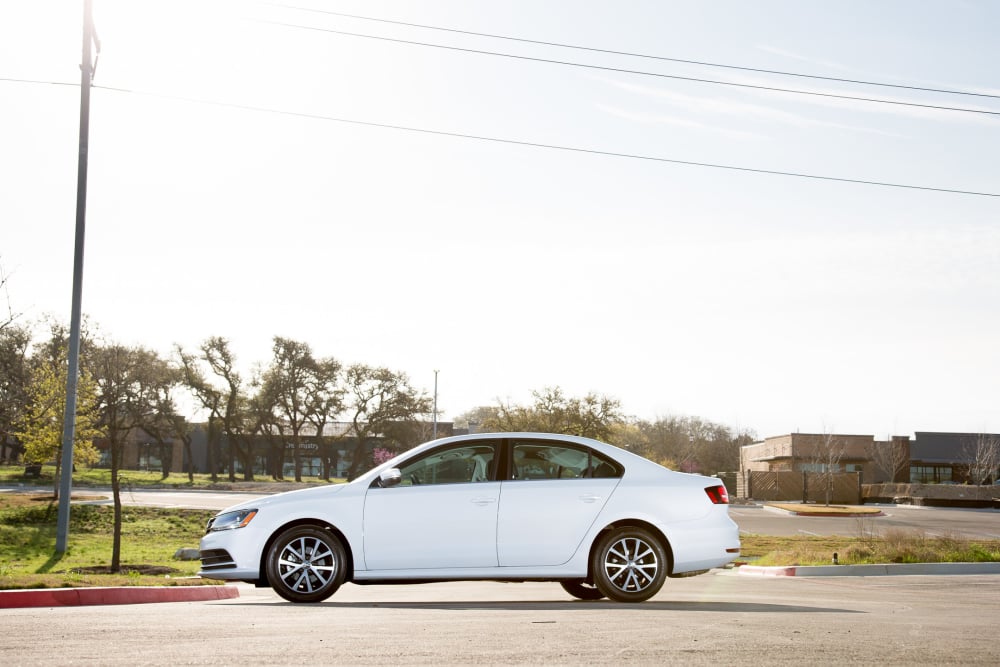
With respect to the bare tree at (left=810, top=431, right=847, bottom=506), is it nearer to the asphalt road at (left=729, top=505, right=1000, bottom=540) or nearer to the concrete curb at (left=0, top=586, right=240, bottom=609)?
the asphalt road at (left=729, top=505, right=1000, bottom=540)

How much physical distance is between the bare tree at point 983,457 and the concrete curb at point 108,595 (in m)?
65.8

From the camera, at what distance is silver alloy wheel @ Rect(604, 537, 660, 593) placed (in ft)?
34.5

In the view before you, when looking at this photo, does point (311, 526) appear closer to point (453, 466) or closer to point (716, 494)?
point (453, 466)

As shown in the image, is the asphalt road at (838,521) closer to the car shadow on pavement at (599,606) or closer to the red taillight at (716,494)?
the red taillight at (716,494)

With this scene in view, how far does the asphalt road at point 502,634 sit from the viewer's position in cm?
645

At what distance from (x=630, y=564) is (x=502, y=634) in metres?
3.32

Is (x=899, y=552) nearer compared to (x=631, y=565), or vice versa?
(x=631, y=565)

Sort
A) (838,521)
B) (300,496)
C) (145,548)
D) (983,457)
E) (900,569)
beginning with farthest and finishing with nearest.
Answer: (983,457)
(838,521)
(145,548)
(900,569)
(300,496)

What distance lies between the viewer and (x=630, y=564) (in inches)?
414

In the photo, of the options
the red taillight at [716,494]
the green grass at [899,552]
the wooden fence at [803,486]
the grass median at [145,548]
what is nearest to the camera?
the red taillight at [716,494]

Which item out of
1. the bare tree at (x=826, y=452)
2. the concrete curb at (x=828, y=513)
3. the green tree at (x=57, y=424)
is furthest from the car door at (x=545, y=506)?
the bare tree at (x=826, y=452)

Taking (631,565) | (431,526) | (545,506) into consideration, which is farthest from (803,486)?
(431,526)

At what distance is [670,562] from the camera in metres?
10.6

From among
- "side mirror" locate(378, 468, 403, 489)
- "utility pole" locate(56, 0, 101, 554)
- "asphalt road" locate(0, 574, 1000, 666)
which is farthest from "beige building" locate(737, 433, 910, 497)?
"asphalt road" locate(0, 574, 1000, 666)
